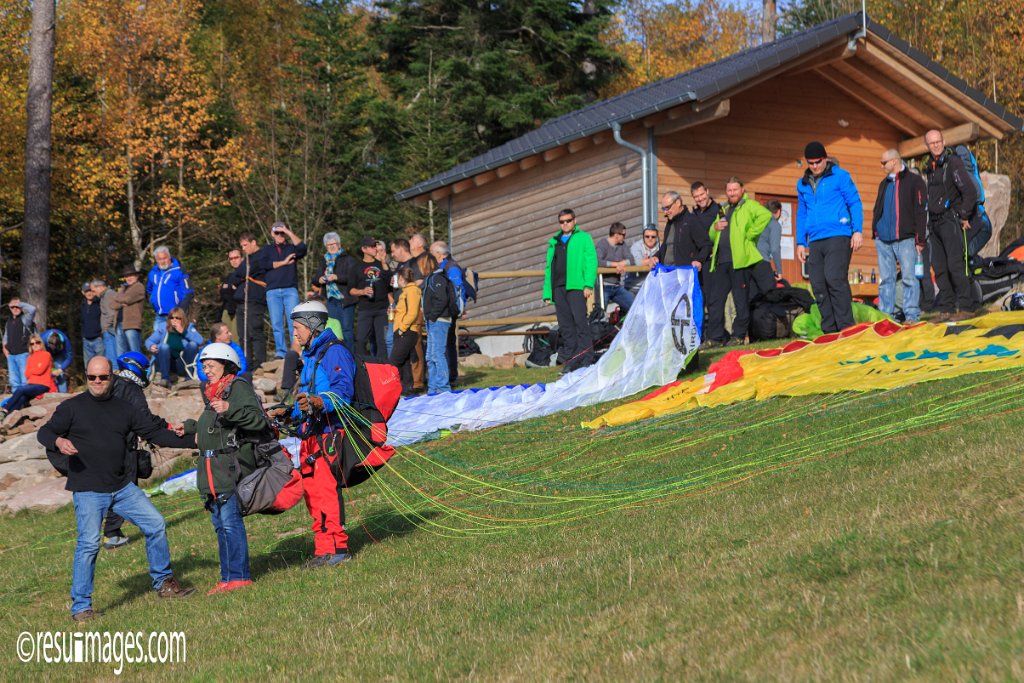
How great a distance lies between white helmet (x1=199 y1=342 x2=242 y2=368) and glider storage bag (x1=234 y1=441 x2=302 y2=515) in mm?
638

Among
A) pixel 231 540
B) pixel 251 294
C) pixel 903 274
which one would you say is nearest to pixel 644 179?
pixel 251 294

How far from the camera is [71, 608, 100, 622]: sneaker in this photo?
8.23 m

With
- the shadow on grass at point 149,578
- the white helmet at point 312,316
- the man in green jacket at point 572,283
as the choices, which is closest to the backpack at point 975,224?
the man in green jacket at point 572,283

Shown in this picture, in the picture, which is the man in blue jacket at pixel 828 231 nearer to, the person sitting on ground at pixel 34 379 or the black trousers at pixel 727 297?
the black trousers at pixel 727 297

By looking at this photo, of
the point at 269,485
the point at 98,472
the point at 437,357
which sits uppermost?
the point at 437,357

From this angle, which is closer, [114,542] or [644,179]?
[114,542]

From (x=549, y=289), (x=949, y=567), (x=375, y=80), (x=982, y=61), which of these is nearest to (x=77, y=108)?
(x=375, y=80)

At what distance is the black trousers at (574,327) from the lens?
1587cm

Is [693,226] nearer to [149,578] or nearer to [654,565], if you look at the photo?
[149,578]

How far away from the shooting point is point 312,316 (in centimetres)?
898

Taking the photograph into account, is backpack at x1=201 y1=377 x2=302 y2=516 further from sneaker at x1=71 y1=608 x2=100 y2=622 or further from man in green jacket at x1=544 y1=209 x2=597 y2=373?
man in green jacket at x1=544 y1=209 x2=597 y2=373

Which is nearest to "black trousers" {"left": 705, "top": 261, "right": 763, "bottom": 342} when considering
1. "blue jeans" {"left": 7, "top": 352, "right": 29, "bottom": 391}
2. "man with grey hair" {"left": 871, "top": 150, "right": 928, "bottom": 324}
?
"man with grey hair" {"left": 871, "top": 150, "right": 928, "bottom": 324}

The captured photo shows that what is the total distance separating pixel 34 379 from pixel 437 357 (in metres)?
6.97

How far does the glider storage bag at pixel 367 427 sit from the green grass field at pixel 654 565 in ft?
2.13
